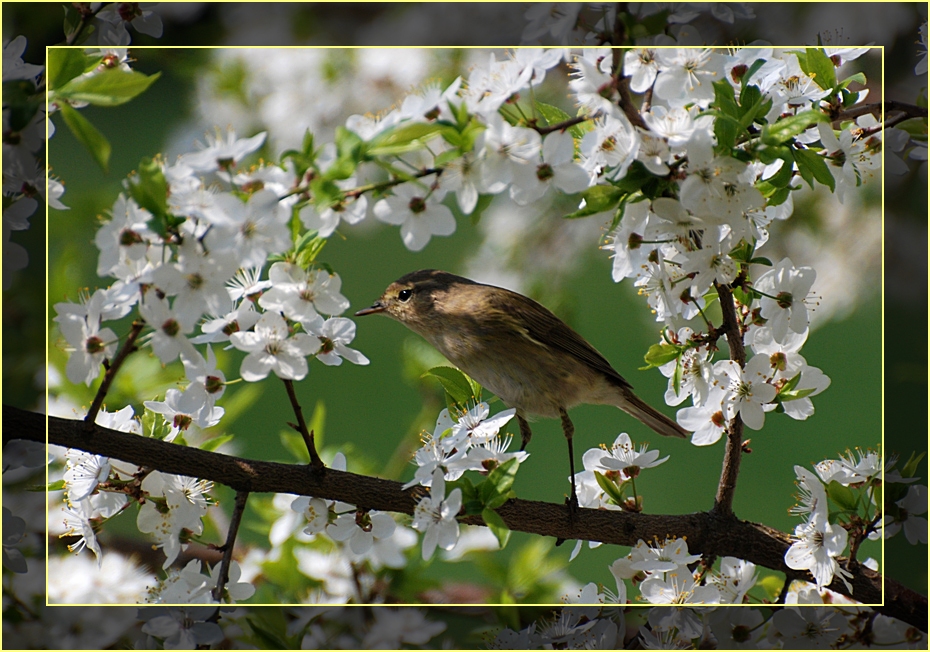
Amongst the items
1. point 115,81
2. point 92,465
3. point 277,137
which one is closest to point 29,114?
point 115,81

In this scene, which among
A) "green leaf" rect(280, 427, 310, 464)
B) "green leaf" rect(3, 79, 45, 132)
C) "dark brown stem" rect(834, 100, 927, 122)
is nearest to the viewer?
"green leaf" rect(3, 79, 45, 132)

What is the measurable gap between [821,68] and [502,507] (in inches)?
31.9

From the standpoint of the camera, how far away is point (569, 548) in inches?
56.1

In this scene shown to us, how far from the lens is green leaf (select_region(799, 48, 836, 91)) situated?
1.19 m

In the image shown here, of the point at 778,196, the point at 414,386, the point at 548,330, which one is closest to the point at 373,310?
the point at 414,386

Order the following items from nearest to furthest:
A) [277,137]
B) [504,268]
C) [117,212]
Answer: [117,212] < [277,137] < [504,268]

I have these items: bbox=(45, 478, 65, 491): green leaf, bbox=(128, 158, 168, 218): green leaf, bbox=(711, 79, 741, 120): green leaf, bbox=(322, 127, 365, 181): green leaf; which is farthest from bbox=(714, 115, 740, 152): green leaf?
bbox=(45, 478, 65, 491): green leaf

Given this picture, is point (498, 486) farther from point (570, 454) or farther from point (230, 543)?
point (230, 543)

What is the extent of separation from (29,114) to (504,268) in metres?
1.11

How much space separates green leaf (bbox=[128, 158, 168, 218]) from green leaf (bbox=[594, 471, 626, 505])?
0.76m

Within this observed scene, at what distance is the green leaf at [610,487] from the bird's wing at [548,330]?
0.22 meters

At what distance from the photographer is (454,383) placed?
1360 millimetres

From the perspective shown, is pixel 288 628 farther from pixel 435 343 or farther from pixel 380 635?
pixel 435 343

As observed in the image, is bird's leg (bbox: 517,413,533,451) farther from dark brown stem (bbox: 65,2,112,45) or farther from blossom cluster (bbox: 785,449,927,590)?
dark brown stem (bbox: 65,2,112,45)
